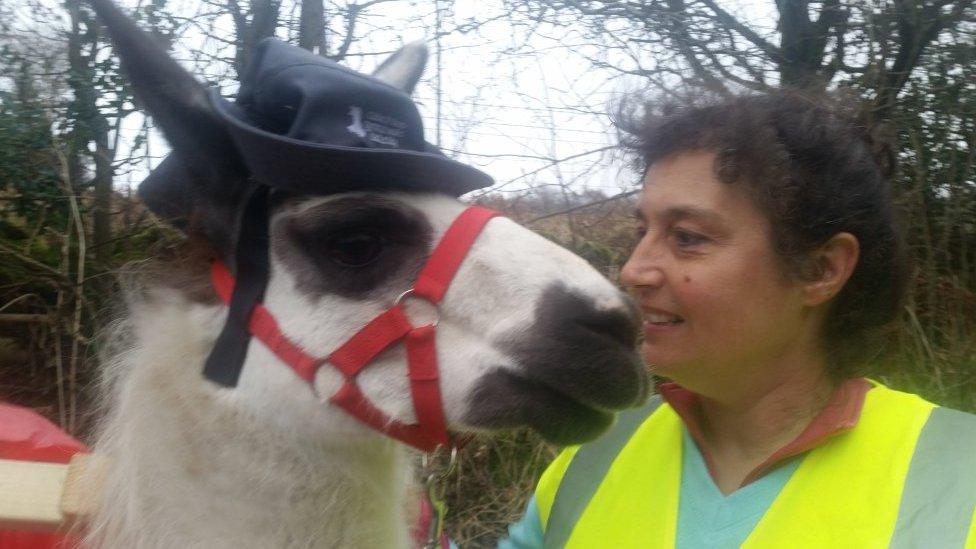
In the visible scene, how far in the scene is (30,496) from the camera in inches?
62.5

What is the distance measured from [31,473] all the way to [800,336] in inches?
64.5

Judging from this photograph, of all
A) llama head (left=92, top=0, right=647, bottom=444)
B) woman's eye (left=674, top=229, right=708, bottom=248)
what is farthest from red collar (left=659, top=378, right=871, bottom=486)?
woman's eye (left=674, top=229, right=708, bottom=248)

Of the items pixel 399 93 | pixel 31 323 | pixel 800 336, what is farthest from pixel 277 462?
pixel 31 323

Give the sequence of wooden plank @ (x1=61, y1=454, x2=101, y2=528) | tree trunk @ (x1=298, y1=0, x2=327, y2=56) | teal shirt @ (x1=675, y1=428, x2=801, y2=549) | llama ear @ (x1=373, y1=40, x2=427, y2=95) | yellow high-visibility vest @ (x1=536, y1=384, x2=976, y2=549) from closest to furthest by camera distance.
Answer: yellow high-visibility vest @ (x1=536, y1=384, x2=976, y2=549) → teal shirt @ (x1=675, y1=428, x2=801, y2=549) → wooden plank @ (x1=61, y1=454, x2=101, y2=528) → llama ear @ (x1=373, y1=40, x2=427, y2=95) → tree trunk @ (x1=298, y1=0, x2=327, y2=56)

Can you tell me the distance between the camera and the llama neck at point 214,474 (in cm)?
162

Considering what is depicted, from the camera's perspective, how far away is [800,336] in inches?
64.3

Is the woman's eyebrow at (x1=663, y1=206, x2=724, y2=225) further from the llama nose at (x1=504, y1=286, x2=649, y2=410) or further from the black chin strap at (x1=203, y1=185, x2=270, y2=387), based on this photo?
the black chin strap at (x1=203, y1=185, x2=270, y2=387)

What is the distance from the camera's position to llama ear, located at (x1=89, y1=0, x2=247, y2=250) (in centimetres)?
157

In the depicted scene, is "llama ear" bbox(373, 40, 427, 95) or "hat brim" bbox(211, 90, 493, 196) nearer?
"hat brim" bbox(211, 90, 493, 196)

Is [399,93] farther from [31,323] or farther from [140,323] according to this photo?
[31,323]

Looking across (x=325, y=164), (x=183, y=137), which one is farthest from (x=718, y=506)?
(x=183, y=137)

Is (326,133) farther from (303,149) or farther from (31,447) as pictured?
(31,447)

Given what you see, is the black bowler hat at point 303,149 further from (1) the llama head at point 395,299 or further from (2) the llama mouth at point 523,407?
(2) the llama mouth at point 523,407

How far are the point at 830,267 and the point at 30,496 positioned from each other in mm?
1706
